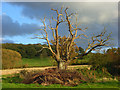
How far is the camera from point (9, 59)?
763 inches

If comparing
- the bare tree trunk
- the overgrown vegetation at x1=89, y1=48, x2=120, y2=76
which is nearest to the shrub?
the bare tree trunk

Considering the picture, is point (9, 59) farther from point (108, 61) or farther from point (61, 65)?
point (108, 61)

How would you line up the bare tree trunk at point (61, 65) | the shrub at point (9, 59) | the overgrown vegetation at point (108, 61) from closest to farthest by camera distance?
the overgrown vegetation at point (108, 61)
the bare tree trunk at point (61, 65)
the shrub at point (9, 59)

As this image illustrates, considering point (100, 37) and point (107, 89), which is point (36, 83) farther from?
point (100, 37)

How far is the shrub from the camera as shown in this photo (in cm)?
1887

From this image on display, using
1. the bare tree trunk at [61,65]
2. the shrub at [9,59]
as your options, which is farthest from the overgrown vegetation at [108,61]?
the shrub at [9,59]

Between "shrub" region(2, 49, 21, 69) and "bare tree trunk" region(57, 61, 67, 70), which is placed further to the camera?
"shrub" region(2, 49, 21, 69)

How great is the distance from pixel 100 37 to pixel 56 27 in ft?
14.6

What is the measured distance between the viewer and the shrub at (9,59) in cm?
1887

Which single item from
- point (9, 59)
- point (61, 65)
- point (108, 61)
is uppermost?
point (108, 61)

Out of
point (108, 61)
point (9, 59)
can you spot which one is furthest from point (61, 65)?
point (9, 59)

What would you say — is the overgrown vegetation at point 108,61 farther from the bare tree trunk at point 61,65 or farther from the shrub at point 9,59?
the shrub at point 9,59

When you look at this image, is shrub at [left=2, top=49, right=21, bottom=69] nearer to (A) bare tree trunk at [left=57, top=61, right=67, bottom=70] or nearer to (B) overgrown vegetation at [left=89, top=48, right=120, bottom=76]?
(A) bare tree trunk at [left=57, top=61, right=67, bottom=70]

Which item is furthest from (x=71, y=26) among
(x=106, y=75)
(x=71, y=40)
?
(x=106, y=75)
